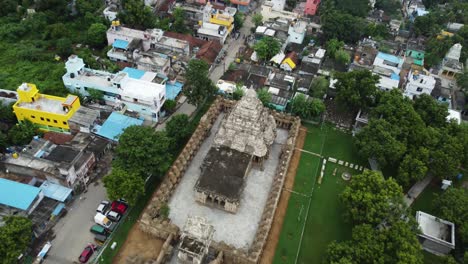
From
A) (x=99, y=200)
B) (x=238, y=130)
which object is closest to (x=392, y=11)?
(x=238, y=130)

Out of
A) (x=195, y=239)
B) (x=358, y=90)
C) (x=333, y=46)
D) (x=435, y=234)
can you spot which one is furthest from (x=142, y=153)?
(x=333, y=46)

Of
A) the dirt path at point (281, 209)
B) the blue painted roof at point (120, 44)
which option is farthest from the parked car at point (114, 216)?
the blue painted roof at point (120, 44)

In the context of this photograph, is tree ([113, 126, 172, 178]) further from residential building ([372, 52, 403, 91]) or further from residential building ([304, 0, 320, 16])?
residential building ([304, 0, 320, 16])

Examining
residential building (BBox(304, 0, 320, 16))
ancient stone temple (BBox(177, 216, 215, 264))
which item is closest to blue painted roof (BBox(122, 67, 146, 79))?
ancient stone temple (BBox(177, 216, 215, 264))

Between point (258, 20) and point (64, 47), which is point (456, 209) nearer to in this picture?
point (258, 20)

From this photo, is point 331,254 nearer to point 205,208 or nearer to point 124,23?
A: point 205,208

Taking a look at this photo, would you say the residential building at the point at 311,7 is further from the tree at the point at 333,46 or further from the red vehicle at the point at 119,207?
the red vehicle at the point at 119,207
